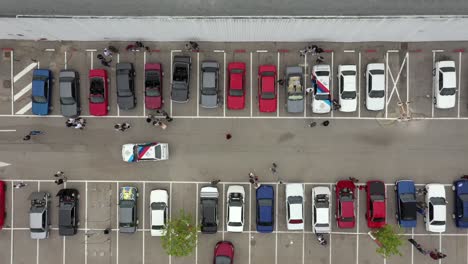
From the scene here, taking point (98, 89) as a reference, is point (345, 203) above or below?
below

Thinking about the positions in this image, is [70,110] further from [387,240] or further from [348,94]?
[387,240]

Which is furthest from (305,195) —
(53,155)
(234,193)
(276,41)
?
(53,155)

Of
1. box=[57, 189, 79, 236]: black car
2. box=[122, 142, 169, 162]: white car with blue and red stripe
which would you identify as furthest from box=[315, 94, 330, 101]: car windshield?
box=[57, 189, 79, 236]: black car

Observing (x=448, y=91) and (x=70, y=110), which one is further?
(x=70, y=110)

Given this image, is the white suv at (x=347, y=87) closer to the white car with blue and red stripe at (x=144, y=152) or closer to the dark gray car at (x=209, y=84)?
the dark gray car at (x=209, y=84)

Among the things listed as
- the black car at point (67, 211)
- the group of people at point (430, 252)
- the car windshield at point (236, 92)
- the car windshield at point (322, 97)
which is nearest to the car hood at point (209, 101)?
the car windshield at point (236, 92)

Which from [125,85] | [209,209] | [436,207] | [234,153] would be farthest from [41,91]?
[436,207]
